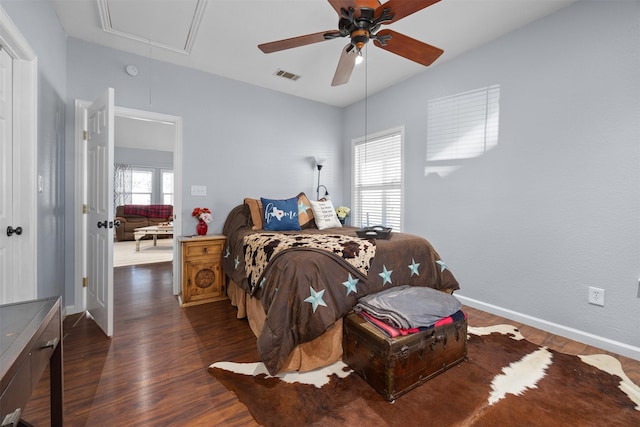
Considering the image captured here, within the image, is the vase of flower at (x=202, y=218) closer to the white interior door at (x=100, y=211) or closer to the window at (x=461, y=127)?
the white interior door at (x=100, y=211)

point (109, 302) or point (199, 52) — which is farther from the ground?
point (199, 52)

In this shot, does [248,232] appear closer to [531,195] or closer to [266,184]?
[266,184]

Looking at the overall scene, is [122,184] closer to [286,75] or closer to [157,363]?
[286,75]

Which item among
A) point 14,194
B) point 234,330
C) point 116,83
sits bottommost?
point 234,330

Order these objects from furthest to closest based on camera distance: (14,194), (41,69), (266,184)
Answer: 1. (266,184)
2. (41,69)
3. (14,194)

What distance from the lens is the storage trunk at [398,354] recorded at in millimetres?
1518

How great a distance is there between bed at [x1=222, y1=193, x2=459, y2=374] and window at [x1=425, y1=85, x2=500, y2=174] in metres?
1.24

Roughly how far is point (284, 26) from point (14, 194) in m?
2.38

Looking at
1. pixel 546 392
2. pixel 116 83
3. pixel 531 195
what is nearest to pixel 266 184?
pixel 116 83

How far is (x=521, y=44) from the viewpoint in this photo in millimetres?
2518

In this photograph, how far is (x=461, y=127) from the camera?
2961 millimetres

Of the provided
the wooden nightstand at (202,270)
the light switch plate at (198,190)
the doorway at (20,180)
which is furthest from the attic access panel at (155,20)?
the wooden nightstand at (202,270)

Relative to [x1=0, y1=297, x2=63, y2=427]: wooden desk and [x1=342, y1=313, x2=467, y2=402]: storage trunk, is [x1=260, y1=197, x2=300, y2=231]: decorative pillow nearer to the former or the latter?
[x1=342, y1=313, x2=467, y2=402]: storage trunk

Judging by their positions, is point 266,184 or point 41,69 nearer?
point 41,69
